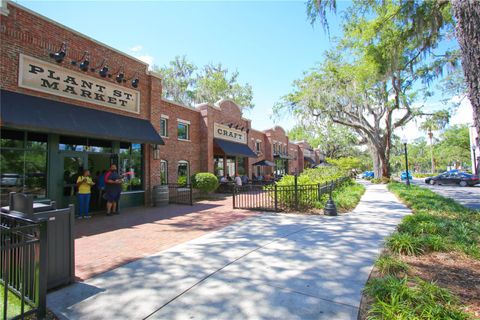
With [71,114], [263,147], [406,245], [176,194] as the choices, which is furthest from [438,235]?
[263,147]

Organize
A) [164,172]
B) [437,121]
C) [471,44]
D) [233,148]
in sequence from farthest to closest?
[437,121], [233,148], [164,172], [471,44]

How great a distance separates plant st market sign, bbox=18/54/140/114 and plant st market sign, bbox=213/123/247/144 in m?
6.91

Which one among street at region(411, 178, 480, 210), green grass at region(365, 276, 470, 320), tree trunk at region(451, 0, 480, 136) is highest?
tree trunk at region(451, 0, 480, 136)

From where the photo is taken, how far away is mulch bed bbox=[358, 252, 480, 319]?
3.10m

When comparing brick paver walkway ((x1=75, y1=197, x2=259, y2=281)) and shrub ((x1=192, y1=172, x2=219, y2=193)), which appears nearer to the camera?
brick paver walkway ((x1=75, y1=197, x2=259, y2=281))

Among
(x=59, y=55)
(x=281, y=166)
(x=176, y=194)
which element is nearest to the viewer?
(x=59, y=55)

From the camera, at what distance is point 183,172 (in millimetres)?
15484

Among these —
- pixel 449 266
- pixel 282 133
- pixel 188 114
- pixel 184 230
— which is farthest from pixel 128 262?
pixel 282 133

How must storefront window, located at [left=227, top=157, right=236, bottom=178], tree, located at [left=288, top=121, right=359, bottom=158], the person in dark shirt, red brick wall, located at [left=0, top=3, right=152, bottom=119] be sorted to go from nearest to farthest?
red brick wall, located at [left=0, top=3, right=152, bottom=119]
the person in dark shirt
storefront window, located at [left=227, top=157, right=236, bottom=178]
tree, located at [left=288, top=121, right=359, bottom=158]

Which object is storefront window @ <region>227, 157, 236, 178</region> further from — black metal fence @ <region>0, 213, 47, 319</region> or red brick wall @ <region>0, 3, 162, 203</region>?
black metal fence @ <region>0, 213, 47, 319</region>

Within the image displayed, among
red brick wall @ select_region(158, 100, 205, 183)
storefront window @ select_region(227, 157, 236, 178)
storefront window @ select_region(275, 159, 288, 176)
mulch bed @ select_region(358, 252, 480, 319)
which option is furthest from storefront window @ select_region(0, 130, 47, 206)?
storefront window @ select_region(275, 159, 288, 176)

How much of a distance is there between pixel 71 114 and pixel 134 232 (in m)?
4.67

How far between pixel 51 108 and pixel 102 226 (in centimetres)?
398

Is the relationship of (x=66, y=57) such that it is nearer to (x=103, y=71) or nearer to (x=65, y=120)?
(x=103, y=71)
